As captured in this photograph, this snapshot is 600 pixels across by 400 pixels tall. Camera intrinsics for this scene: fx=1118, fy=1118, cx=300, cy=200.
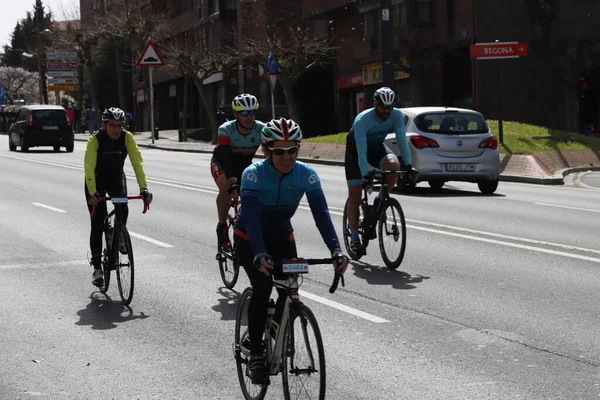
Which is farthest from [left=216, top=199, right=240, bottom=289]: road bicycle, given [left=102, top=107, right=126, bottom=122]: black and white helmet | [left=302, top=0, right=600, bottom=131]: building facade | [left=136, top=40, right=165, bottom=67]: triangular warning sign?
[left=136, top=40, right=165, bottom=67]: triangular warning sign

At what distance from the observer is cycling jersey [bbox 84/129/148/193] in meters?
9.43

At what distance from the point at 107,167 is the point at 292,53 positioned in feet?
143

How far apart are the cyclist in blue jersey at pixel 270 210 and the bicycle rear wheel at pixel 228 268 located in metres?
4.12

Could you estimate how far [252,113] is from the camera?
9477 mm

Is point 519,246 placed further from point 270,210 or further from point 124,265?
point 270,210

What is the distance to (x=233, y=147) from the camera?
9805mm

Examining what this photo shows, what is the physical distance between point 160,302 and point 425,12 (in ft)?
117

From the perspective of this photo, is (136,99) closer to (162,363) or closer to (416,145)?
(416,145)

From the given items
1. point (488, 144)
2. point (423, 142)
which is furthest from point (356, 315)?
point (488, 144)

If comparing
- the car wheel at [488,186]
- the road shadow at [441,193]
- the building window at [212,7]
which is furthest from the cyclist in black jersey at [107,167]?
the building window at [212,7]

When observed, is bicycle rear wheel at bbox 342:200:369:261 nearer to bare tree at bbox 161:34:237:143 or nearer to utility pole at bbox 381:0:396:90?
utility pole at bbox 381:0:396:90

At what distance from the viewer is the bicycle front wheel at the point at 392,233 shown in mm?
10828

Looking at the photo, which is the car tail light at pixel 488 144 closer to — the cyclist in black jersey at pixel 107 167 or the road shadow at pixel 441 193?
the road shadow at pixel 441 193

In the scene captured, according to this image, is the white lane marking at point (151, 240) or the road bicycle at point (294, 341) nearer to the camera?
the road bicycle at point (294, 341)
